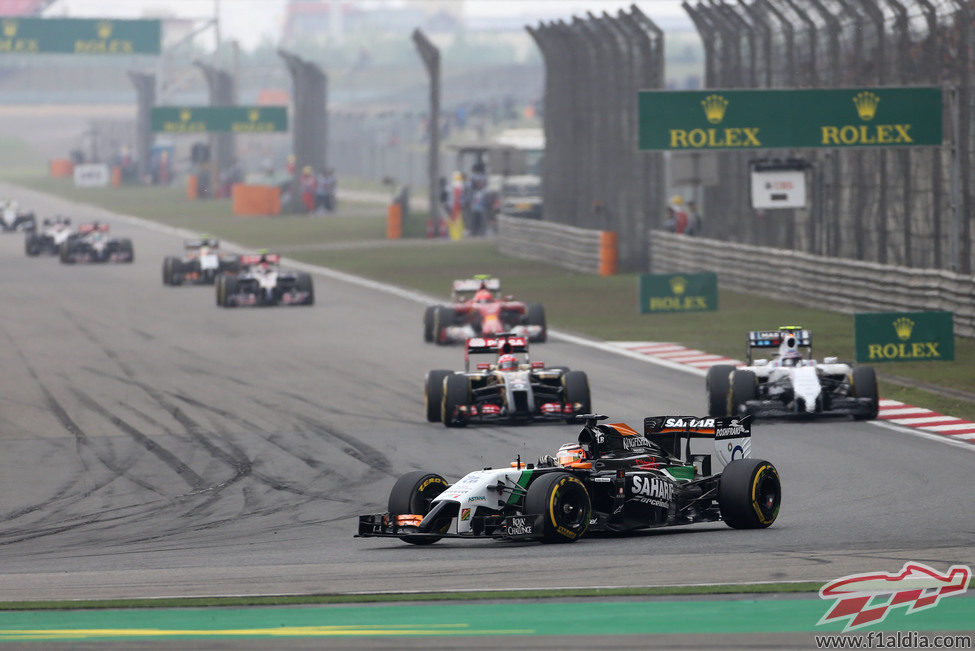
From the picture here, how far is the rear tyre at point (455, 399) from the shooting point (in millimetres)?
20062

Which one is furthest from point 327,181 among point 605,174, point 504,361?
point 504,361

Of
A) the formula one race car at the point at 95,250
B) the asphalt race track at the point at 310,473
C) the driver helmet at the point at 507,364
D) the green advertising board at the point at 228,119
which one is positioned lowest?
the asphalt race track at the point at 310,473

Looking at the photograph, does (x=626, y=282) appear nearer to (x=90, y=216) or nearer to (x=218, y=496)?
(x=218, y=496)

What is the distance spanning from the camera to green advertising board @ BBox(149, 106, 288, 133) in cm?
8425

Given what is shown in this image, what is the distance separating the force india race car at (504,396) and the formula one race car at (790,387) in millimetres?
1650

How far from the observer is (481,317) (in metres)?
29.1

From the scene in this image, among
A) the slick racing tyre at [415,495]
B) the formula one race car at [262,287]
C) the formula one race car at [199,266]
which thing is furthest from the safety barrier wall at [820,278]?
the slick racing tyre at [415,495]

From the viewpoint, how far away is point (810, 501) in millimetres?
15258

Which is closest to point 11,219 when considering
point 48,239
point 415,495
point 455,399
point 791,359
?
point 48,239

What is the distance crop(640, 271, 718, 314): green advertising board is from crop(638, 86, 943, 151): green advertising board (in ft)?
11.3

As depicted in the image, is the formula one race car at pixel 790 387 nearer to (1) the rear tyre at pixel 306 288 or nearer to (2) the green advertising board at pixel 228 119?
(1) the rear tyre at pixel 306 288

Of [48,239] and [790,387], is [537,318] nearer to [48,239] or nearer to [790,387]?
[790,387]

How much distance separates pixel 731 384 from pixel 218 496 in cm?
687

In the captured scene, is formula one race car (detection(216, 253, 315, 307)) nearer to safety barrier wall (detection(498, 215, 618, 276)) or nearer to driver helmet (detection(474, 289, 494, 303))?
driver helmet (detection(474, 289, 494, 303))
